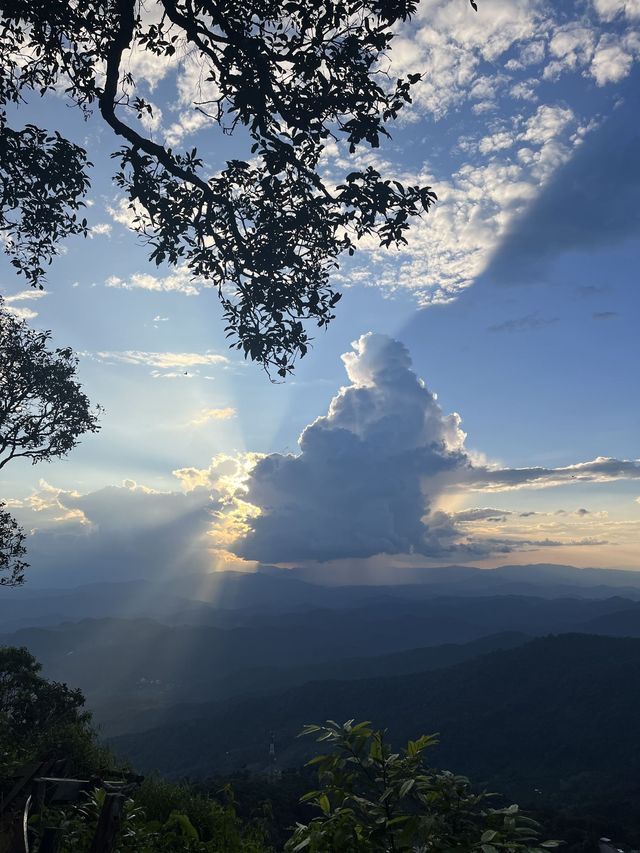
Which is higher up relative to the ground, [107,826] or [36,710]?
[107,826]

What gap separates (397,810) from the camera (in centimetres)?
343

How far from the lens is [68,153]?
34.8 feet

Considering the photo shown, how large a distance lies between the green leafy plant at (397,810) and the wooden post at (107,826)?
1405mm

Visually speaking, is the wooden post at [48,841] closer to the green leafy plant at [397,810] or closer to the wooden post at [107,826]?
the wooden post at [107,826]

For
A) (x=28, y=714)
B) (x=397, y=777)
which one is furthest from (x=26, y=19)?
(x=28, y=714)

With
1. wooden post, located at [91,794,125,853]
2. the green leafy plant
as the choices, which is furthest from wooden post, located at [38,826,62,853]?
the green leafy plant

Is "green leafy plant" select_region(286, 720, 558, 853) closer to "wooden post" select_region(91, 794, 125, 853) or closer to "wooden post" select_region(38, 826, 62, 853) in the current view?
"wooden post" select_region(91, 794, 125, 853)

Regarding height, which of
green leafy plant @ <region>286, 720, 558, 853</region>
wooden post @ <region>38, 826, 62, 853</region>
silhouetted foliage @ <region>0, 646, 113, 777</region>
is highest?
green leafy plant @ <region>286, 720, 558, 853</region>

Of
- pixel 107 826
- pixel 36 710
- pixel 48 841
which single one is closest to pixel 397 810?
pixel 107 826

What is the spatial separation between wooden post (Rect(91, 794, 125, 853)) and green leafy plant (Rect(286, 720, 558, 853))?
1405mm

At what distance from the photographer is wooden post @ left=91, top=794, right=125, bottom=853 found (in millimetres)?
4031

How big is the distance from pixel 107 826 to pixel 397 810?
219cm

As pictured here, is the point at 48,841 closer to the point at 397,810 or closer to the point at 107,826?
the point at 107,826

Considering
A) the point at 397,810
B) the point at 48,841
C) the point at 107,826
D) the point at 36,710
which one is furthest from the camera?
the point at 36,710
